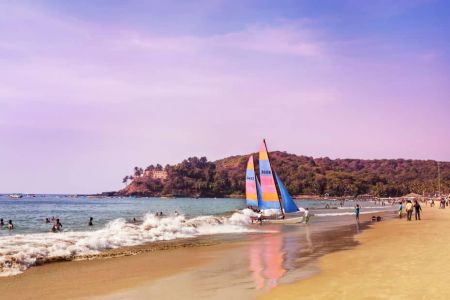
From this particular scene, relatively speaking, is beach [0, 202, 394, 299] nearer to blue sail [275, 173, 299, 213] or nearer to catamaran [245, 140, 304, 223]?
blue sail [275, 173, 299, 213]

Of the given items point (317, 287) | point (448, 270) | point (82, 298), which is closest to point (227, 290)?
point (317, 287)

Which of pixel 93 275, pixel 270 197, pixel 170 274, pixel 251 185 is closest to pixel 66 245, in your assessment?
pixel 93 275

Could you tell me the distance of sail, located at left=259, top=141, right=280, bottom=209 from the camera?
161ft

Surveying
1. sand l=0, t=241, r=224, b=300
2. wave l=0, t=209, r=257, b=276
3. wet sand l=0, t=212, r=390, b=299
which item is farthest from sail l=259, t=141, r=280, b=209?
sand l=0, t=241, r=224, b=300

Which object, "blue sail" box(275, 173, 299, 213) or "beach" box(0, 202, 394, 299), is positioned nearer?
"beach" box(0, 202, 394, 299)

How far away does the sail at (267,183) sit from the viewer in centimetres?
4919

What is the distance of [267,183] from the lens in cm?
4950

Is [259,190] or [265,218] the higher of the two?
[259,190]

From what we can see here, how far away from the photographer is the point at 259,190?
52.8 metres

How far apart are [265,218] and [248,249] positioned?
89.3 feet

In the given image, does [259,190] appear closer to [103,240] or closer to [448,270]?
[103,240]

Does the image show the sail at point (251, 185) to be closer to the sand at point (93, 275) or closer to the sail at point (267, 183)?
the sail at point (267, 183)

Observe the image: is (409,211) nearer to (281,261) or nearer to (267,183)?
(267,183)

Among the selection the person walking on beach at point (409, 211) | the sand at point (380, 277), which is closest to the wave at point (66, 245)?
the sand at point (380, 277)
